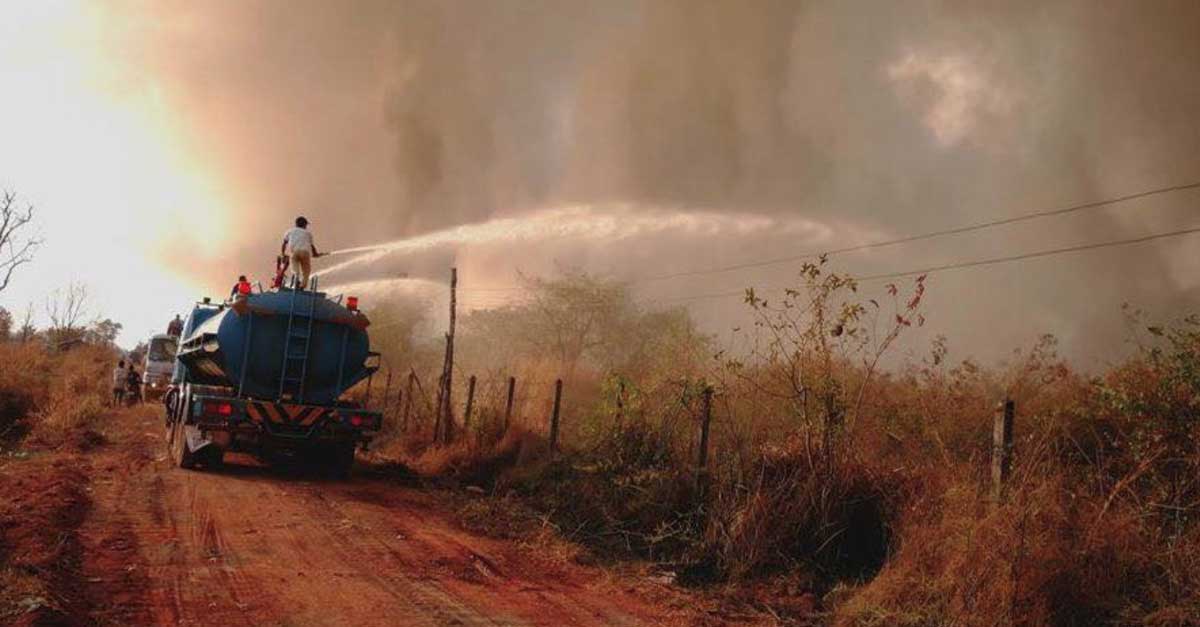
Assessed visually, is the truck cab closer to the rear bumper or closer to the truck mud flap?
the truck mud flap

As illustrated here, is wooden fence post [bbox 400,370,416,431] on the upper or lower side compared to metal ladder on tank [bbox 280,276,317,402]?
lower

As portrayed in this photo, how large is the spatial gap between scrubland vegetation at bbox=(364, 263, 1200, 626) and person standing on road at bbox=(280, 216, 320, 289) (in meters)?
4.33

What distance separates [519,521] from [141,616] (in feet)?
16.7

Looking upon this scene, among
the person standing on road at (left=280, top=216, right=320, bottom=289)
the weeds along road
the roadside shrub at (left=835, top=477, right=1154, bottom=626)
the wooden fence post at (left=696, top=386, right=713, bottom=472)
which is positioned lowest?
the weeds along road

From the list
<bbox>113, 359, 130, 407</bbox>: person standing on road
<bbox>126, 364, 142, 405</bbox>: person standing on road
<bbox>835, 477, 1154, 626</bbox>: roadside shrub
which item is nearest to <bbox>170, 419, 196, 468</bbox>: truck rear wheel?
<bbox>835, 477, 1154, 626</bbox>: roadside shrub

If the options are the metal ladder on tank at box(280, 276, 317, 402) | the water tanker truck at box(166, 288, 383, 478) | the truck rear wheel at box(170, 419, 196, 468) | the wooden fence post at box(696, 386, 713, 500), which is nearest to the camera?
the wooden fence post at box(696, 386, 713, 500)

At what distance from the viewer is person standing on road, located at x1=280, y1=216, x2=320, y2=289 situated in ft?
45.2

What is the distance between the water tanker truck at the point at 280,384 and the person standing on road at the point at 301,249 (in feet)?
3.18

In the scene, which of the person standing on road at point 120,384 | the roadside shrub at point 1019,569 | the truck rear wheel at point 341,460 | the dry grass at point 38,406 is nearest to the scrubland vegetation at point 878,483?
the roadside shrub at point 1019,569

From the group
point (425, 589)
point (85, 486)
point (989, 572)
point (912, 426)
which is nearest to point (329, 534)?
point (425, 589)

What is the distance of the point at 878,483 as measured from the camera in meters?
8.09

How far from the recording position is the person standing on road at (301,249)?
1379cm

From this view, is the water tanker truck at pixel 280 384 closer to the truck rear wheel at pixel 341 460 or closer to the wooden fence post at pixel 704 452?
the truck rear wheel at pixel 341 460

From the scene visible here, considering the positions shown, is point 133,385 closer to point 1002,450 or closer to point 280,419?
point 280,419
